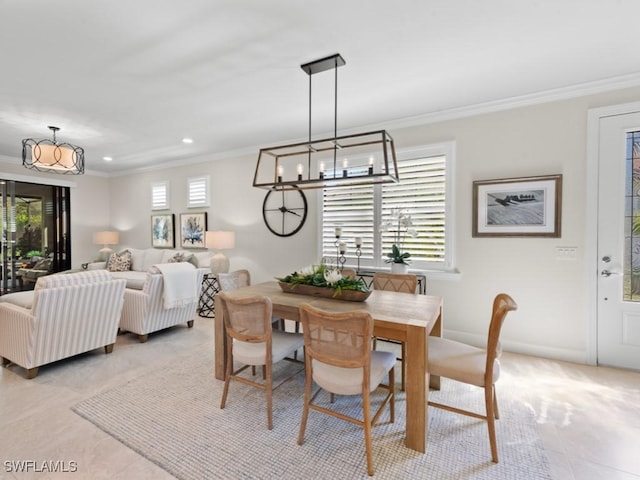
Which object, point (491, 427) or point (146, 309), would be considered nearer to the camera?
point (491, 427)

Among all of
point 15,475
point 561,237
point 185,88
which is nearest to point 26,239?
point 185,88

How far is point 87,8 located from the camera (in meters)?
1.84

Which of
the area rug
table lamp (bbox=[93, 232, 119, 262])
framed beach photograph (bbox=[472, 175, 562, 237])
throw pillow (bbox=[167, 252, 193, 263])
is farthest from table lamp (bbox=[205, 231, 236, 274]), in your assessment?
framed beach photograph (bbox=[472, 175, 562, 237])

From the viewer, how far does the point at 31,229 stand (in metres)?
5.85

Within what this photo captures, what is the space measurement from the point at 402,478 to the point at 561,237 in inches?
108

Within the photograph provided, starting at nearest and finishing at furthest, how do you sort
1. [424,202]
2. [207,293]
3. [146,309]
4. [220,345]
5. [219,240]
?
[220,345], [146,309], [424,202], [219,240], [207,293]

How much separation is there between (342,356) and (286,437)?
2.43 ft

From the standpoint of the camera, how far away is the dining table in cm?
181

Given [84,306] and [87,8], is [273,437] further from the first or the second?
[87,8]

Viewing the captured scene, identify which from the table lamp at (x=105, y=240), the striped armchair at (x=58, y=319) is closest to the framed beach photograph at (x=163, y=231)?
the table lamp at (x=105, y=240)

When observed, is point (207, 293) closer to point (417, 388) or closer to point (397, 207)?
point (397, 207)

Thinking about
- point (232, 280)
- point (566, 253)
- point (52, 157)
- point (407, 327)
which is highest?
point (52, 157)

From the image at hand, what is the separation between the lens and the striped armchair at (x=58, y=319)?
2.62 meters

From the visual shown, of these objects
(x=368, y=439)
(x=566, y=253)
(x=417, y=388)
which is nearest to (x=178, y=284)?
(x=368, y=439)
